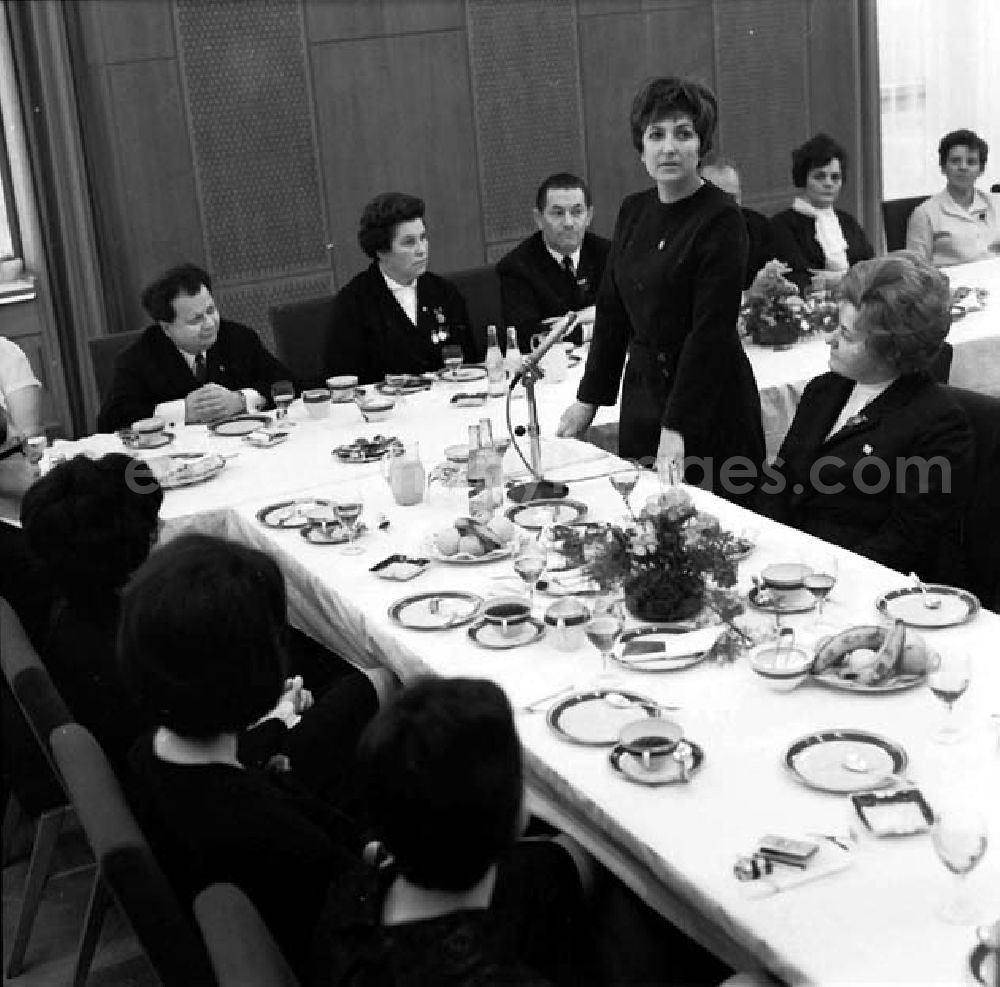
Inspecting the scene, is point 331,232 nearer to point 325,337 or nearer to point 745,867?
point 325,337

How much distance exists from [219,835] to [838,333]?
6.20ft

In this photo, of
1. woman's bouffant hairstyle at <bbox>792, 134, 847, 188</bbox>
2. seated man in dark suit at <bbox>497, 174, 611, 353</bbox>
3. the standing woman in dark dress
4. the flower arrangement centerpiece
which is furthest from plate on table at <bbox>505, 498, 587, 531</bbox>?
woman's bouffant hairstyle at <bbox>792, 134, 847, 188</bbox>

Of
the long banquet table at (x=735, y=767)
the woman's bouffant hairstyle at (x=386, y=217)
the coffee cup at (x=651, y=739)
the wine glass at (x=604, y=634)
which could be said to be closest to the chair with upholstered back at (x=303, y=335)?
the woman's bouffant hairstyle at (x=386, y=217)

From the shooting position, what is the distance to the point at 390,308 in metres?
5.12

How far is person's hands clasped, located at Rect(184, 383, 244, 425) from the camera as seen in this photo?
14.9 ft

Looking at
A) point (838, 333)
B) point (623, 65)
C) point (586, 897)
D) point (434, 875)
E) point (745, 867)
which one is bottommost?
point (586, 897)

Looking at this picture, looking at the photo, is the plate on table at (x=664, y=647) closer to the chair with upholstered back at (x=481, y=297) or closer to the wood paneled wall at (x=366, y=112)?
the chair with upholstered back at (x=481, y=297)

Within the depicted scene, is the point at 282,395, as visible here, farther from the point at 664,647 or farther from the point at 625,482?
the point at 664,647

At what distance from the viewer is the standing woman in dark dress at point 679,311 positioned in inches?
148

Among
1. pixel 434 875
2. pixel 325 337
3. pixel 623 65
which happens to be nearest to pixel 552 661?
pixel 434 875

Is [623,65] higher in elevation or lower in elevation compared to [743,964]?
higher

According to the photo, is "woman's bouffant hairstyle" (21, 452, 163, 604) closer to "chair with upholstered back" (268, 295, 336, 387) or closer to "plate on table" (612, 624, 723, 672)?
"plate on table" (612, 624, 723, 672)

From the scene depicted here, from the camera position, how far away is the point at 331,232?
6.79 metres

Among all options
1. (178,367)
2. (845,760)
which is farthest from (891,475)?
(178,367)
